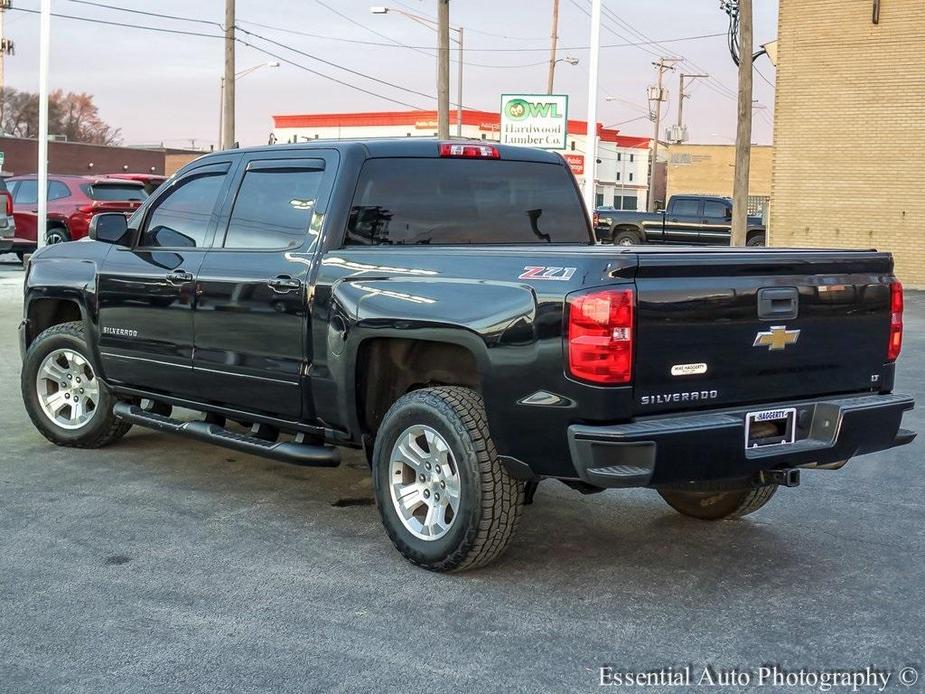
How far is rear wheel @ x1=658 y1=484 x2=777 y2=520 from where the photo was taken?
5.98m

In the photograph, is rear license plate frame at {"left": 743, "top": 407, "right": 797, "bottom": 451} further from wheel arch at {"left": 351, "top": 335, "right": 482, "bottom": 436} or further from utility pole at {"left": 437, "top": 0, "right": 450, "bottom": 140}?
utility pole at {"left": 437, "top": 0, "right": 450, "bottom": 140}

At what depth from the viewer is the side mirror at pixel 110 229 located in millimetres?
7148

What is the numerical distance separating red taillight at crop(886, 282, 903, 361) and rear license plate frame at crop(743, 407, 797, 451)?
0.79 metres

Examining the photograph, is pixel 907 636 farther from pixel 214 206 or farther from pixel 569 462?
Answer: pixel 214 206

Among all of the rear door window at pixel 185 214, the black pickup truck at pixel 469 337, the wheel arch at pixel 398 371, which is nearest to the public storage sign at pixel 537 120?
the rear door window at pixel 185 214

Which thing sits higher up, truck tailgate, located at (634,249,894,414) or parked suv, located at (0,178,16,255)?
parked suv, located at (0,178,16,255)

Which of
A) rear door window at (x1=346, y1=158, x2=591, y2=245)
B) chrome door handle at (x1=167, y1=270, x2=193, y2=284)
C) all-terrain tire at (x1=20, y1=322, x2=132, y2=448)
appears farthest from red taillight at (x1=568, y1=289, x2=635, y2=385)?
all-terrain tire at (x1=20, y1=322, x2=132, y2=448)

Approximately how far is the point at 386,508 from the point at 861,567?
219 cm

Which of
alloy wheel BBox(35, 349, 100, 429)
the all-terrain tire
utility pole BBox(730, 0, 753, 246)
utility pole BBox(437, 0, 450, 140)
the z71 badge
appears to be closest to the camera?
the z71 badge

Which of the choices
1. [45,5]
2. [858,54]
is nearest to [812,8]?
[858,54]

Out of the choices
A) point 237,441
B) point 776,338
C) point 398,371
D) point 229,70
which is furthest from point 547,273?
point 229,70

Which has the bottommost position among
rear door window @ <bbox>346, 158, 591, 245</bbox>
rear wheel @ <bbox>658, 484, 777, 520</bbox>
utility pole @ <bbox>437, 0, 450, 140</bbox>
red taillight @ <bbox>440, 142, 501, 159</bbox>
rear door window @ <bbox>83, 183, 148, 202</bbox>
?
rear wheel @ <bbox>658, 484, 777, 520</bbox>

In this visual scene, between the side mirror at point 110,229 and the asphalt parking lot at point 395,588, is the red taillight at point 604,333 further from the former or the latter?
the side mirror at point 110,229

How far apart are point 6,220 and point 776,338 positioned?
20914 mm
